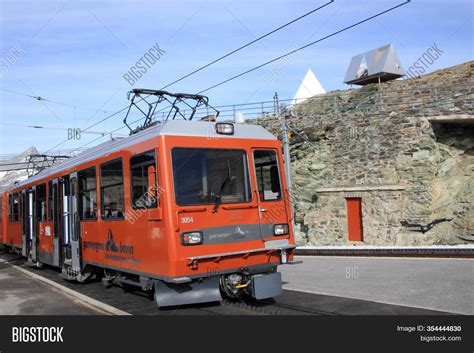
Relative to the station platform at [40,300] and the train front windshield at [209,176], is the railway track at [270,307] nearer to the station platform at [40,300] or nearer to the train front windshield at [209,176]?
the train front windshield at [209,176]

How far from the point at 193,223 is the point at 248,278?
5.14ft

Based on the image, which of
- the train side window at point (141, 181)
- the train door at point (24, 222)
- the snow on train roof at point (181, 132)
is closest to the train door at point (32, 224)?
the train door at point (24, 222)

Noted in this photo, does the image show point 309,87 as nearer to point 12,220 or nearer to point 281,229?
point 12,220

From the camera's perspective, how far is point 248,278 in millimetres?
8508

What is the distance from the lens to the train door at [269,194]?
8680 mm

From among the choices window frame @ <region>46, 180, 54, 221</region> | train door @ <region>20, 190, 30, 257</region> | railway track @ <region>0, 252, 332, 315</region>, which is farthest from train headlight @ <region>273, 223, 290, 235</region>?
train door @ <region>20, 190, 30, 257</region>

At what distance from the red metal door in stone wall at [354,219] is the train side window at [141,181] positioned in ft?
52.3

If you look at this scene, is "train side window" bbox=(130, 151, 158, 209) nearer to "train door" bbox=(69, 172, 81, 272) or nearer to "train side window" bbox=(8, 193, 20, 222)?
"train door" bbox=(69, 172, 81, 272)

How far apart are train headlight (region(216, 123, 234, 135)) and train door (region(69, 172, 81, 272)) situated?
4.72 m

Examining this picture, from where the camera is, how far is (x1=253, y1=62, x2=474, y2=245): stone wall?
68.6 ft

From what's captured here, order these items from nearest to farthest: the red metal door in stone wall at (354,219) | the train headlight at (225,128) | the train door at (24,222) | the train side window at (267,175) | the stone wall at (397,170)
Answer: the train headlight at (225,128), the train side window at (267,175), the train door at (24,222), the stone wall at (397,170), the red metal door in stone wall at (354,219)

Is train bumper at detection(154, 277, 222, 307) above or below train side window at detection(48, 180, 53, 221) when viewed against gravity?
below

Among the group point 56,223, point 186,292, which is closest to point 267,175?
point 186,292
